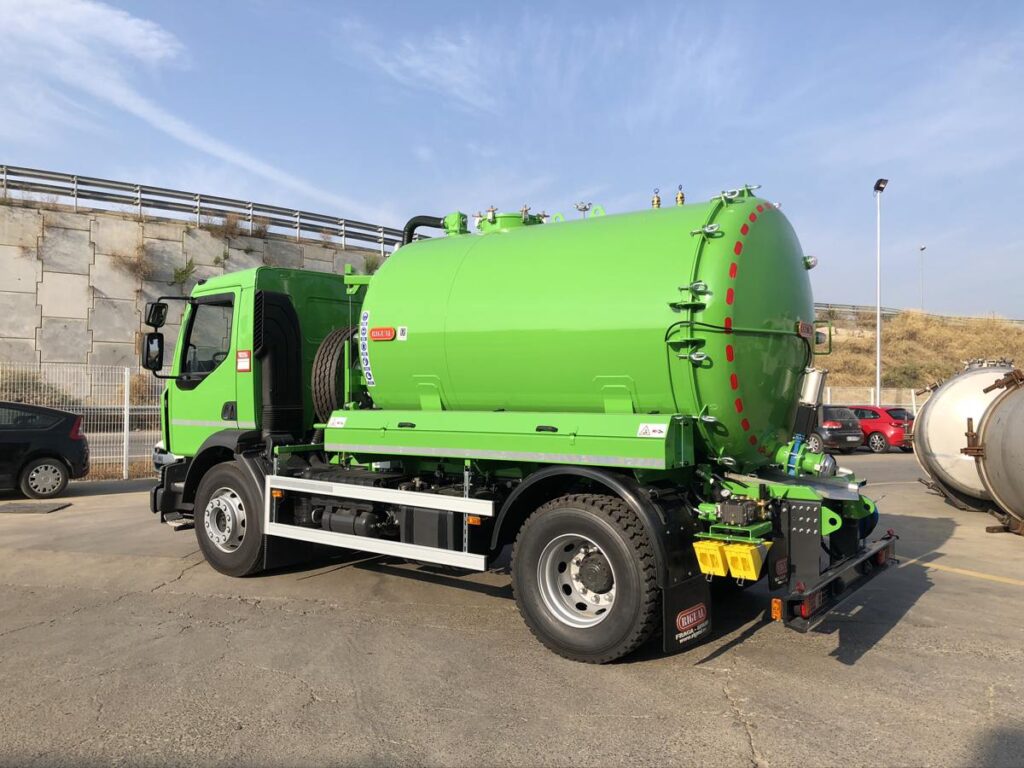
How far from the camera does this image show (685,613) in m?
4.66

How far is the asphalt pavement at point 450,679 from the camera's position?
3.69m

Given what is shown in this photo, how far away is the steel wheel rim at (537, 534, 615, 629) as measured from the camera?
4957mm

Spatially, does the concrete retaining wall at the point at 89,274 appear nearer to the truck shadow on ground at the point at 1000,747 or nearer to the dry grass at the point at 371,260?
the dry grass at the point at 371,260

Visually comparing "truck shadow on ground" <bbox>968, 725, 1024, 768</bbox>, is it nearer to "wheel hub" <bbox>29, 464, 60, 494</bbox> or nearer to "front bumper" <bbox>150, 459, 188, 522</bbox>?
"front bumper" <bbox>150, 459, 188, 522</bbox>

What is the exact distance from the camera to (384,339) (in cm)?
630

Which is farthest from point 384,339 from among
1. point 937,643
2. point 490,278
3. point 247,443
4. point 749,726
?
point 937,643

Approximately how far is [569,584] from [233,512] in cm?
373

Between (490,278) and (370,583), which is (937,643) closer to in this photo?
(490,278)

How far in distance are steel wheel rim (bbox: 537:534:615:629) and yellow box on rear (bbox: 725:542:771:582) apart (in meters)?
0.82

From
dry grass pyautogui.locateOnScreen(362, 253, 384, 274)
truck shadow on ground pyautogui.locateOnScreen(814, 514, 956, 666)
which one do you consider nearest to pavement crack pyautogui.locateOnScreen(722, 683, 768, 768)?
truck shadow on ground pyautogui.locateOnScreen(814, 514, 956, 666)

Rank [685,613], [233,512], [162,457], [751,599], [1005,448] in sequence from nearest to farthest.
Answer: [685,613] → [751,599] → [233,512] → [162,457] → [1005,448]

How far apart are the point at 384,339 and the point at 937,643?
15.7 feet

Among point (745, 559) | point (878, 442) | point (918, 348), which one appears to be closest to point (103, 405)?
point (745, 559)

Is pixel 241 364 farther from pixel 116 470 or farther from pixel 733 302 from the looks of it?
pixel 116 470
